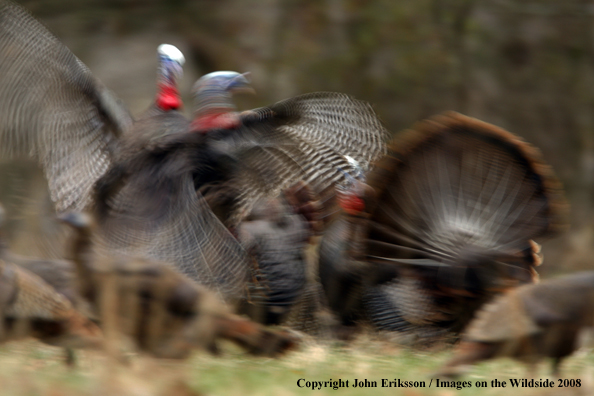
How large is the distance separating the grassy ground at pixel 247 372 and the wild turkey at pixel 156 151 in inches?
23.7

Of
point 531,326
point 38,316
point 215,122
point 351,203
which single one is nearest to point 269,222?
point 351,203

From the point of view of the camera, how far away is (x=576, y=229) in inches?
283

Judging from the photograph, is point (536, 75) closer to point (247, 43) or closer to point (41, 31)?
point (247, 43)

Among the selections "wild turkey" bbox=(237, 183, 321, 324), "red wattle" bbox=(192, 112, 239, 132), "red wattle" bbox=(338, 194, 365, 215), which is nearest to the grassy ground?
"wild turkey" bbox=(237, 183, 321, 324)

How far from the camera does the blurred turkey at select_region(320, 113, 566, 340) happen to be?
347 cm

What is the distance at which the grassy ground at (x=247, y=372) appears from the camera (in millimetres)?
2092

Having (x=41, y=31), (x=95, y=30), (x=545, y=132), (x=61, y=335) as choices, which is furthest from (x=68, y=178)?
(x=545, y=132)

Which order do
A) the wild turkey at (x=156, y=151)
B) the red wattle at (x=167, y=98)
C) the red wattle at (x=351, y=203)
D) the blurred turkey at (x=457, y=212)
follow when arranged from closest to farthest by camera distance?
the blurred turkey at (x=457, y=212) → the wild turkey at (x=156, y=151) → the red wattle at (x=167, y=98) → the red wattle at (x=351, y=203)

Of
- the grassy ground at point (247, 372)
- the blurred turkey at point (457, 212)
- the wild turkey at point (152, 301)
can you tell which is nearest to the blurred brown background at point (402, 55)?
the blurred turkey at point (457, 212)

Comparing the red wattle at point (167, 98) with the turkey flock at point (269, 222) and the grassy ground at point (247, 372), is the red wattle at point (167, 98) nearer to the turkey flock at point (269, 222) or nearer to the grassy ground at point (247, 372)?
the turkey flock at point (269, 222)

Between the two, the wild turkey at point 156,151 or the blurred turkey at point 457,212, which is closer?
the blurred turkey at point 457,212

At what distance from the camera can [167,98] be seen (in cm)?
411

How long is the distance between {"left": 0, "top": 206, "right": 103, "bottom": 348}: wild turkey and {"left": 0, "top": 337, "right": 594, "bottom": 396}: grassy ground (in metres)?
0.11

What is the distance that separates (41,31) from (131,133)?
98 cm
